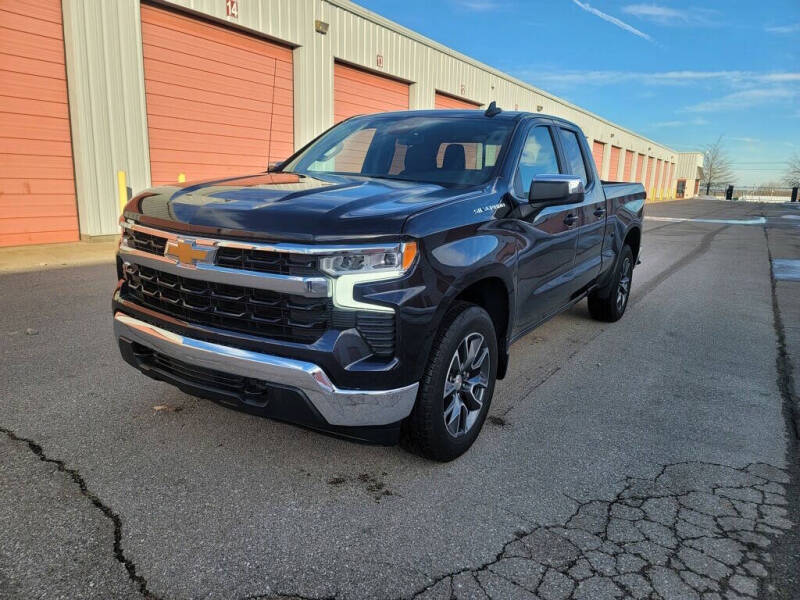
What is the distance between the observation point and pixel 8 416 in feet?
11.0

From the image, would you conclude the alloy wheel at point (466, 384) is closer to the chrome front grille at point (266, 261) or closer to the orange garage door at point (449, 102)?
the chrome front grille at point (266, 261)

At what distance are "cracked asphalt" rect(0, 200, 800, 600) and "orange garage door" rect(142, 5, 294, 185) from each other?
7.41 m

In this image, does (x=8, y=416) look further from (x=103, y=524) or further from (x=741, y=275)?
(x=741, y=275)

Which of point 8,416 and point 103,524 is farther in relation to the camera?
point 8,416

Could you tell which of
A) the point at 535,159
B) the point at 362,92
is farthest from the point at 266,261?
the point at 362,92

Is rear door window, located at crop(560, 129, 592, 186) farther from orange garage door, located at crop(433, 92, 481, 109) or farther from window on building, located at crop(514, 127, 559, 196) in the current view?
orange garage door, located at crop(433, 92, 481, 109)

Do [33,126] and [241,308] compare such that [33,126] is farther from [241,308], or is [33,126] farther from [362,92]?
[241,308]

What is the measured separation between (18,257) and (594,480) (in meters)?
8.99

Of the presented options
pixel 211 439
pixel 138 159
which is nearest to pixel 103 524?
pixel 211 439

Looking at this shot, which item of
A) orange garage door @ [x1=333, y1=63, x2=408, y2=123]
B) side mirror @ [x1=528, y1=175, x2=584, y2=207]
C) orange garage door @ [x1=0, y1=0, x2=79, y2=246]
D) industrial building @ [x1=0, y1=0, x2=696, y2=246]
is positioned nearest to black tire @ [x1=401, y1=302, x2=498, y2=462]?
side mirror @ [x1=528, y1=175, x2=584, y2=207]

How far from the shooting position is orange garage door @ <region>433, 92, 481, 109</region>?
19.3 meters

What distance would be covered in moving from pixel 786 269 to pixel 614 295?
22.8ft

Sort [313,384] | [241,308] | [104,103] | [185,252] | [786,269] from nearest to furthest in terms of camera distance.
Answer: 1. [313,384]
2. [241,308]
3. [185,252]
4. [104,103]
5. [786,269]

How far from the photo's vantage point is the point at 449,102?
20078mm
